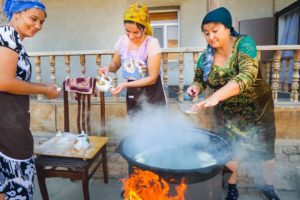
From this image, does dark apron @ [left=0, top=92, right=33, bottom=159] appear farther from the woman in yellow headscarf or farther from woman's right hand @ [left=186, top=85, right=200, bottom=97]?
woman's right hand @ [left=186, top=85, right=200, bottom=97]

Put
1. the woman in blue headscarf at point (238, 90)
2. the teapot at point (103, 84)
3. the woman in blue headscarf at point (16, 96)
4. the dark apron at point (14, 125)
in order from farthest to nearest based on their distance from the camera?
the teapot at point (103, 84) → the woman in blue headscarf at point (238, 90) → the dark apron at point (14, 125) → the woman in blue headscarf at point (16, 96)

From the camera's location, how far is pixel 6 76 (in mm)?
1594

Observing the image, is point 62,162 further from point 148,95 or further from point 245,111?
point 245,111

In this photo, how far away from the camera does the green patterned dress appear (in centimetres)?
220

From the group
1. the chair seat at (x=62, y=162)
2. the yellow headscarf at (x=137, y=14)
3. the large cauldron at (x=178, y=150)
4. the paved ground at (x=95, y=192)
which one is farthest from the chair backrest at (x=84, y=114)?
the yellow headscarf at (x=137, y=14)

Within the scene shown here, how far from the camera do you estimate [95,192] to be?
11.0 feet

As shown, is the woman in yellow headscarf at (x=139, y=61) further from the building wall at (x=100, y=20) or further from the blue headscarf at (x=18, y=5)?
the building wall at (x=100, y=20)

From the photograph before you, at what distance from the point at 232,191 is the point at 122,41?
7.11ft

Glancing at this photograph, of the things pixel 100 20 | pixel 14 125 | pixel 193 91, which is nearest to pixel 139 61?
pixel 193 91

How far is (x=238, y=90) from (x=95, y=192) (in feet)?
8.12

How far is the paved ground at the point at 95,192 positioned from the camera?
3.20 m

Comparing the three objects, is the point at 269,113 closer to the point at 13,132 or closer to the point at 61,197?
the point at 13,132

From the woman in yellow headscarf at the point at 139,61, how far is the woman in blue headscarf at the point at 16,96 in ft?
2.71

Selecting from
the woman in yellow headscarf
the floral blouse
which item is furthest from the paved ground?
the woman in yellow headscarf
